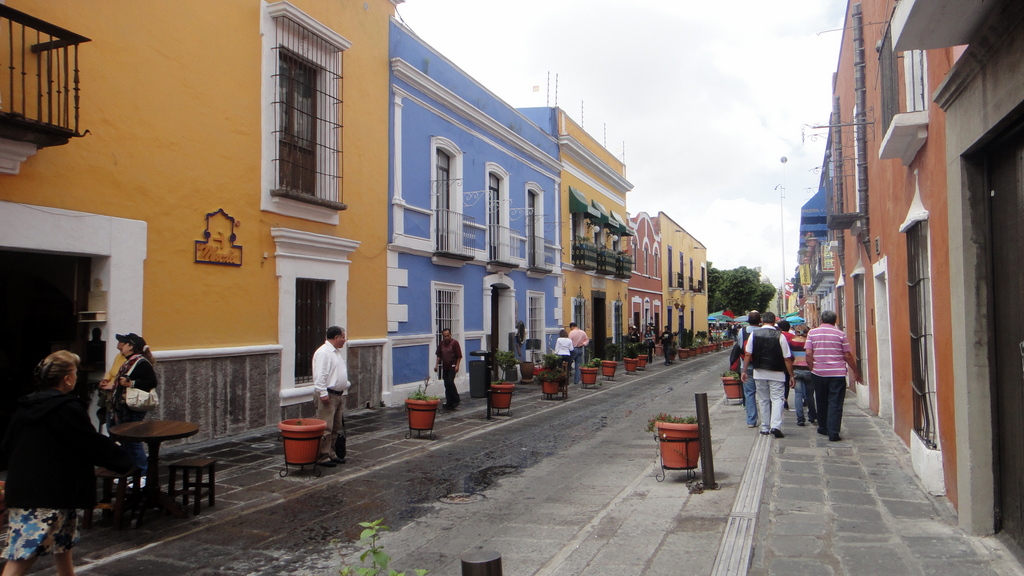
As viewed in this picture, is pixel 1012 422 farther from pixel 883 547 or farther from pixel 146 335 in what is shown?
pixel 146 335

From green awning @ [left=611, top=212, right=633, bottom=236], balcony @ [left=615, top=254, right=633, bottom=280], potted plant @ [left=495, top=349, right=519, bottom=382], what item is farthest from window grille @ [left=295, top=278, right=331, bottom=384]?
balcony @ [left=615, top=254, right=633, bottom=280]

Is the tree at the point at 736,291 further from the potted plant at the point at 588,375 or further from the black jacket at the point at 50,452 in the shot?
the black jacket at the point at 50,452

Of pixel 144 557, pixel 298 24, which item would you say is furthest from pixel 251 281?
pixel 144 557

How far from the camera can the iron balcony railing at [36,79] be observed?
651 centimetres

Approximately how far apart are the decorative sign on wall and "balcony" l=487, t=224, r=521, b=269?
790cm

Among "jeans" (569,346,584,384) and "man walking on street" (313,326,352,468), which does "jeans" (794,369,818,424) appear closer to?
"man walking on street" (313,326,352,468)

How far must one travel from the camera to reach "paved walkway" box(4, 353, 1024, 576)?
4.46 meters

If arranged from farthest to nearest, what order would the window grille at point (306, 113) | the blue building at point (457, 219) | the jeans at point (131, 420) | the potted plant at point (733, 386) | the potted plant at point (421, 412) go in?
1. the blue building at point (457, 219)
2. the potted plant at point (733, 386)
3. the window grille at point (306, 113)
4. the potted plant at point (421, 412)
5. the jeans at point (131, 420)

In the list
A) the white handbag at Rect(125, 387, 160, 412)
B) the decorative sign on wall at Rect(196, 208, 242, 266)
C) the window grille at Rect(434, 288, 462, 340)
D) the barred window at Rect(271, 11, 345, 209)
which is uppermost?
the barred window at Rect(271, 11, 345, 209)

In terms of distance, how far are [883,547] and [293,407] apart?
27.2ft

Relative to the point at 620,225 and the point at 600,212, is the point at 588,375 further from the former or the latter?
the point at 620,225

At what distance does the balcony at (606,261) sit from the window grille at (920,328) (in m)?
17.5

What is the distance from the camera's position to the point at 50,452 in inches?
149

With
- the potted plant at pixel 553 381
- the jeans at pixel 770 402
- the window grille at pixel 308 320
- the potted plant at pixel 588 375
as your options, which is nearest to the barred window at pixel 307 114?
the window grille at pixel 308 320
